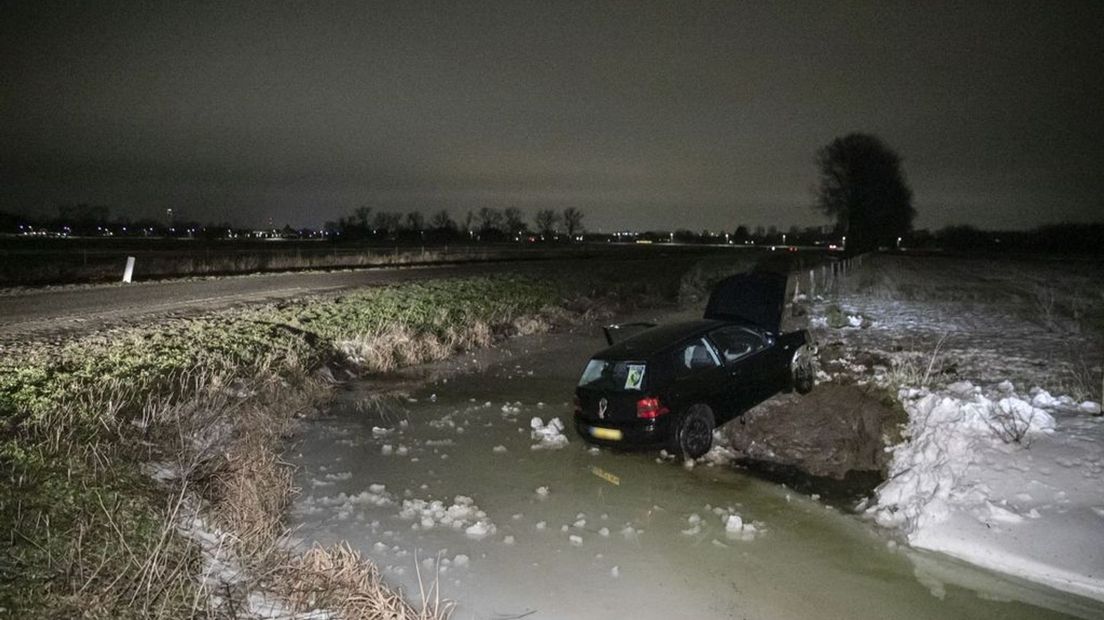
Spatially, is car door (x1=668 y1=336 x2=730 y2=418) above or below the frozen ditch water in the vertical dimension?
above

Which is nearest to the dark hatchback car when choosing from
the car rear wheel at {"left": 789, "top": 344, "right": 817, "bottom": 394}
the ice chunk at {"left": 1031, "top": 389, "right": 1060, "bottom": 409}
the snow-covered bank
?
the car rear wheel at {"left": 789, "top": 344, "right": 817, "bottom": 394}

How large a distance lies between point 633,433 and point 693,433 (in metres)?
0.93

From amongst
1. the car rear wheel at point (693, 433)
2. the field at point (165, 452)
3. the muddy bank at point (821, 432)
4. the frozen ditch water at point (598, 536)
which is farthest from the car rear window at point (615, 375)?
the field at point (165, 452)

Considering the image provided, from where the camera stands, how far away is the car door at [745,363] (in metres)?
9.38

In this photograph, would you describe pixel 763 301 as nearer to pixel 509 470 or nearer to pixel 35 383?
pixel 509 470

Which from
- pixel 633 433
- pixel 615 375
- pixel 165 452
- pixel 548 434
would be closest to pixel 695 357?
pixel 615 375

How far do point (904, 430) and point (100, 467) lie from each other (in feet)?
31.0

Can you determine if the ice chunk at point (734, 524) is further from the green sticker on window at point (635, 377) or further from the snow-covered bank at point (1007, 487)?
the green sticker on window at point (635, 377)

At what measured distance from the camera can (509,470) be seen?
348 inches

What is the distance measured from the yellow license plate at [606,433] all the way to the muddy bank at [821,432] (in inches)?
80.5

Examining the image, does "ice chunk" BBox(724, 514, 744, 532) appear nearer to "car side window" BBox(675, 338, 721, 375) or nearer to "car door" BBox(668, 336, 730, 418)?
"car door" BBox(668, 336, 730, 418)

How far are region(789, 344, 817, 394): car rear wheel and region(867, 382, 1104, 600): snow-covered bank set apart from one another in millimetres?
1780

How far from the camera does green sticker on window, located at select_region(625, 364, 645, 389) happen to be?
8453 mm

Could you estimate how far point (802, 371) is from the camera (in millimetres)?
10914
